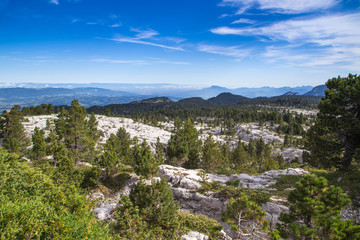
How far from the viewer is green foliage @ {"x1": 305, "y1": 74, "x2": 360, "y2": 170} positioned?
17.8 metres

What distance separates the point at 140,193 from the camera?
16109 millimetres

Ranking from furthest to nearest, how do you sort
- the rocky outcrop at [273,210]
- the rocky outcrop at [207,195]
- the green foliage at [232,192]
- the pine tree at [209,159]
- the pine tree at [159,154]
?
the pine tree at [159,154] → the pine tree at [209,159] → the green foliage at [232,192] → the rocky outcrop at [207,195] → the rocky outcrop at [273,210]

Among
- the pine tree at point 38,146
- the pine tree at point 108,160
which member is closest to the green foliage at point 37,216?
the pine tree at point 108,160

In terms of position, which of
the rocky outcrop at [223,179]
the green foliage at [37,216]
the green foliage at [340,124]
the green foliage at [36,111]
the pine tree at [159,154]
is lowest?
the pine tree at [159,154]

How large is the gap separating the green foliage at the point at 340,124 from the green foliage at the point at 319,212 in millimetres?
11673

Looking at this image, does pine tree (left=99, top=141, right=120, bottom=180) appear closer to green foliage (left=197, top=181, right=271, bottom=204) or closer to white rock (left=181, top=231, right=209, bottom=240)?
green foliage (left=197, top=181, right=271, bottom=204)

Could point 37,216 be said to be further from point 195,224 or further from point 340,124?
point 340,124

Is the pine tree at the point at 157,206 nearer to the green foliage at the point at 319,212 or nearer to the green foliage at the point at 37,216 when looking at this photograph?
the green foliage at the point at 37,216

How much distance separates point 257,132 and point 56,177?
126 meters

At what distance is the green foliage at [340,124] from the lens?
17750 mm

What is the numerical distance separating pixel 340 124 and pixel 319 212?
1352 centimetres

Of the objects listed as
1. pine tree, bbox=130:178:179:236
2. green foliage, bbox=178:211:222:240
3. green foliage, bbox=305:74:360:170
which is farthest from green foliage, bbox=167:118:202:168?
green foliage, bbox=305:74:360:170

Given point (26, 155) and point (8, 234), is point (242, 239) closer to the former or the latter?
point (8, 234)

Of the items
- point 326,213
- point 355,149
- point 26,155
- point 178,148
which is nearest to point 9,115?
point 26,155
